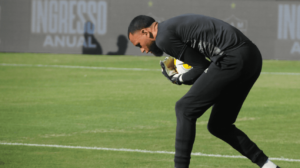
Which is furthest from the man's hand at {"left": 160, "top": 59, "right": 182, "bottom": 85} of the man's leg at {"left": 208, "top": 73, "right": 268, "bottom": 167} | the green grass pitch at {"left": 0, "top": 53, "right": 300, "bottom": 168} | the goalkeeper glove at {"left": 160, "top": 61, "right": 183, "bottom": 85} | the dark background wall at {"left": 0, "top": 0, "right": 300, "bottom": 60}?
the dark background wall at {"left": 0, "top": 0, "right": 300, "bottom": 60}

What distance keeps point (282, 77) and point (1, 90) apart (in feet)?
25.9

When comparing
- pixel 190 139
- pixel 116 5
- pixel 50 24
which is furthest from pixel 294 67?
pixel 190 139

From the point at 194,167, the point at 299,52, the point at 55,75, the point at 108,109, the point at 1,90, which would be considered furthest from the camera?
the point at 299,52

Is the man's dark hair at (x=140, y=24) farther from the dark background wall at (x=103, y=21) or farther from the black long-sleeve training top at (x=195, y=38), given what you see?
the dark background wall at (x=103, y=21)

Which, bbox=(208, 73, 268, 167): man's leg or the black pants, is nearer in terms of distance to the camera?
the black pants

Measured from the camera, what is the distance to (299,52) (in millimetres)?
18047

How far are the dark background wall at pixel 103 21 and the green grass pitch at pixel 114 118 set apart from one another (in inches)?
147

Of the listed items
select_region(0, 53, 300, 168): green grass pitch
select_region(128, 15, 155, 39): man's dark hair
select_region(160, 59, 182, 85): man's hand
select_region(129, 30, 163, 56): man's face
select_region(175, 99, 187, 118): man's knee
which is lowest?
select_region(0, 53, 300, 168): green grass pitch

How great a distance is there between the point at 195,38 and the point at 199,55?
6.5 inches

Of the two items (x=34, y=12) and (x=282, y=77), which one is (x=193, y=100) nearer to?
(x=282, y=77)

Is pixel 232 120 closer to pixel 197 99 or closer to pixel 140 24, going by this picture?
pixel 197 99

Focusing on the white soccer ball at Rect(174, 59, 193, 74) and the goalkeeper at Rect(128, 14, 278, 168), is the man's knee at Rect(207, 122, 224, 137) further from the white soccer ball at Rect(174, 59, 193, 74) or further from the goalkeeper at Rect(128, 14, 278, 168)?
the white soccer ball at Rect(174, 59, 193, 74)

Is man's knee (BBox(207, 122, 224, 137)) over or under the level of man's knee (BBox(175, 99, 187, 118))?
under

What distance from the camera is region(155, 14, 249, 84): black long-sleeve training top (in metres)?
4.17
